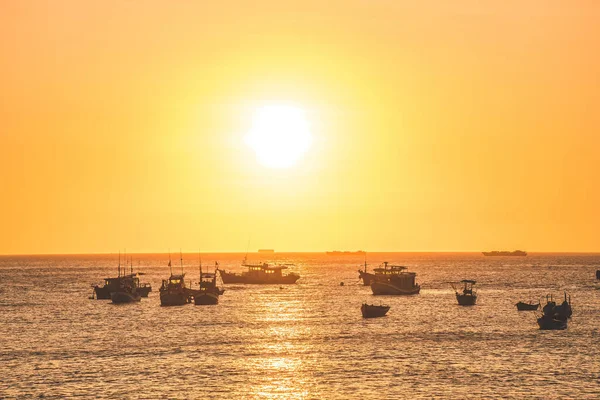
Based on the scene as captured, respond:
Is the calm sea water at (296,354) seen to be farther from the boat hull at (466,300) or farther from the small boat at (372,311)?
the boat hull at (466,300)

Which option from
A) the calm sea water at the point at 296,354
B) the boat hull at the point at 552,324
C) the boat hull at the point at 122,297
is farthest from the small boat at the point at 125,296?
the boat hull at the point at 552,324

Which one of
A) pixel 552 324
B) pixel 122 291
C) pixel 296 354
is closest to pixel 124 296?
pixel 122 291

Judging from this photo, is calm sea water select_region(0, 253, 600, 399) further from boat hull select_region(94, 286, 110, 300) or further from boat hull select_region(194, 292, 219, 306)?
boat hull select_region(94, 286, 110, 300)

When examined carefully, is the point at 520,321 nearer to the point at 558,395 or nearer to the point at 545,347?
the point at 545,347

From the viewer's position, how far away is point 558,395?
7331cm

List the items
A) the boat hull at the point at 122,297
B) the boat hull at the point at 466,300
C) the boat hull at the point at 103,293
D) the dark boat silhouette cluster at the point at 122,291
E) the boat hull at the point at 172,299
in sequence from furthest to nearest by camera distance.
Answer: the boat hull at the point at 103,293 → the dark boat silhouette cluster at the point at 122,291 → the boat hull at the point at 122,297 → the boat hull at the point at 172,299 → the boat hull at the point at 466,300

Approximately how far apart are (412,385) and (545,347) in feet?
102

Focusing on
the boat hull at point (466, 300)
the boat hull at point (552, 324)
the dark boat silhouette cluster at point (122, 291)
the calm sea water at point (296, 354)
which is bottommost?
the calm sea water at point (296, 354)

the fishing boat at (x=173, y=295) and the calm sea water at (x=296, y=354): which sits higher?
the fishing boat at (x=173, y=295)

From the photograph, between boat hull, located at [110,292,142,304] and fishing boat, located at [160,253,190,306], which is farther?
boat hull, located at [110,292,142,304]

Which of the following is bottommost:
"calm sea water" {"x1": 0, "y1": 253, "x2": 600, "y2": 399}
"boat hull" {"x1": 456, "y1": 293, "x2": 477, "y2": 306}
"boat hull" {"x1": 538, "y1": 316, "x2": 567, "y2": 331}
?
"calm sea water" {"x1": 0, "y1": 253, "x2": 600, "y2": 399}

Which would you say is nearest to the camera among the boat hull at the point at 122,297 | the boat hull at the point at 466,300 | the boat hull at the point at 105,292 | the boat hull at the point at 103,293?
the boat hull at the point at 466,300

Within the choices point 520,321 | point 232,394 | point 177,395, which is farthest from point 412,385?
point 520,321

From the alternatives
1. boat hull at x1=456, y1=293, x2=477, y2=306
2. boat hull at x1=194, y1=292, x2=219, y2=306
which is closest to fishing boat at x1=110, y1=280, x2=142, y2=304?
boat hull at x1=194, y1=292, x2=219, y2=306
